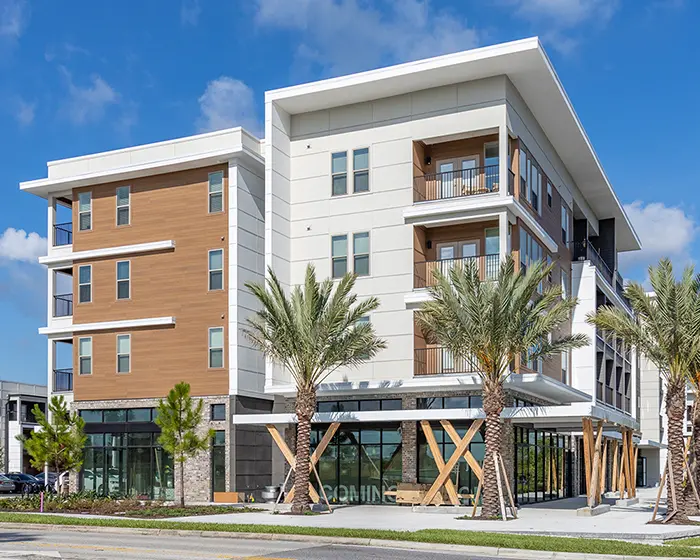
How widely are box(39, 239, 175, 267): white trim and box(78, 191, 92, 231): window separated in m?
1.28

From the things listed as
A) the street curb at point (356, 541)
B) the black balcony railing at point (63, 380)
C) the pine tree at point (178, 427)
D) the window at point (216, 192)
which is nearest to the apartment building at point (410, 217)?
the window at point (216, 192)

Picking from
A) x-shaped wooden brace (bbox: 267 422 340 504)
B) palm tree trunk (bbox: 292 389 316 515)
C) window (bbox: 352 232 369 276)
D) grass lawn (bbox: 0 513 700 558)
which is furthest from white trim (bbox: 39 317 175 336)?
grass lawn (bbox: 0 513 700 558)

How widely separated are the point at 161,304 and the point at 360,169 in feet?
33.9

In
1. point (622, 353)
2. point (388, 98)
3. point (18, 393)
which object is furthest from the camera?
point (18, 393)

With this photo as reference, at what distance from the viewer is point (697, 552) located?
20.7 metres

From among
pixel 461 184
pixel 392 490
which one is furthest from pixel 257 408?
pixel 461 184

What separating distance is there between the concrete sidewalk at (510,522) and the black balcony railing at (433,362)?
5.28 m

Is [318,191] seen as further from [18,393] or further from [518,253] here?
[18,393]

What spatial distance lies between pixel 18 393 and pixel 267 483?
38.7m

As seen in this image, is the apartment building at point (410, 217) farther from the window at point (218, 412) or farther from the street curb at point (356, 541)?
the street curb at point (356, 541)

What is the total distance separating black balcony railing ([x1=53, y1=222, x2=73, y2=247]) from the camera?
44.7m

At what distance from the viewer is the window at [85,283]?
43031mm

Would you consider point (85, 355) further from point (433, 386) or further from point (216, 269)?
point (433, 386)

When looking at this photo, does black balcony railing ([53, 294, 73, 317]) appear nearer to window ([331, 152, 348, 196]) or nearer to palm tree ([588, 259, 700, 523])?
window ([331, 152, 348, 196])
